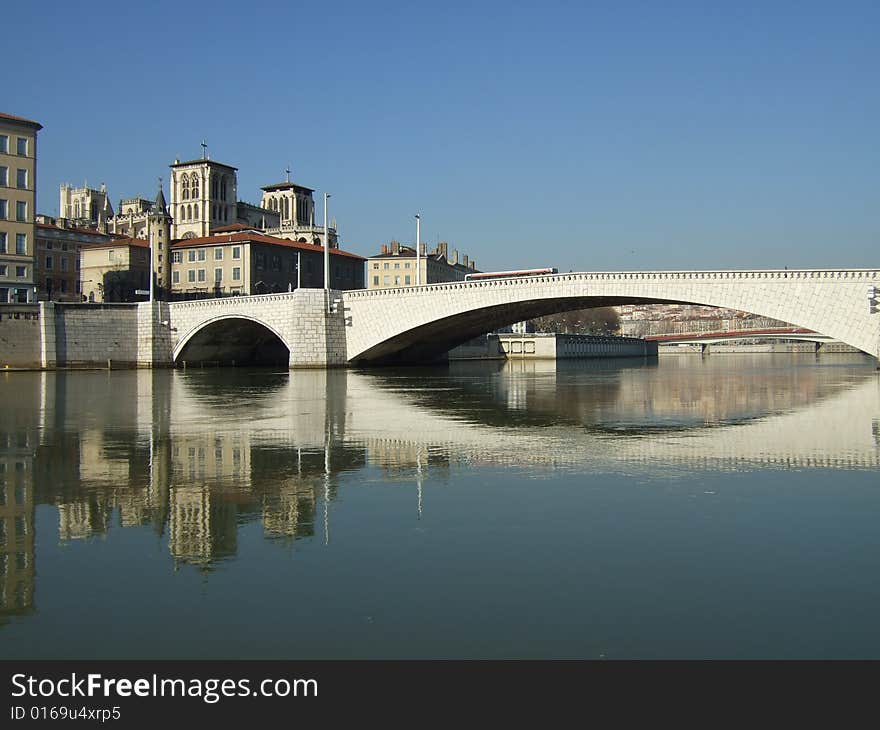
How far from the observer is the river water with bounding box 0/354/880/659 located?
469 cm

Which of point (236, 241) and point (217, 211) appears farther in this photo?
point (217, 211)

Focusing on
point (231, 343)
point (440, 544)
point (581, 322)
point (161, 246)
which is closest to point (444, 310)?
point (231, 343)

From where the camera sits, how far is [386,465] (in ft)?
35.9

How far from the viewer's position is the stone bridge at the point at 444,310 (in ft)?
116

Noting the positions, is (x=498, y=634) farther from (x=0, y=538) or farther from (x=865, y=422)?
(x=865, y=422)

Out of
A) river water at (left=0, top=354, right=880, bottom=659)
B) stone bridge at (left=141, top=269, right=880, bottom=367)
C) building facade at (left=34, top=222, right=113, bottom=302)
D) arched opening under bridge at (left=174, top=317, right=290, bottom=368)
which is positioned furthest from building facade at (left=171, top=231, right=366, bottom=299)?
river water at (left=0, top=354, right=880, bottom=659)

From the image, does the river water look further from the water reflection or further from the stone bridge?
the stone bridge

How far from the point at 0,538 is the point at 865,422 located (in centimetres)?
1497

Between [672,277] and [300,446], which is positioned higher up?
[672,277]

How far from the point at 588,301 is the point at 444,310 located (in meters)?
7.25

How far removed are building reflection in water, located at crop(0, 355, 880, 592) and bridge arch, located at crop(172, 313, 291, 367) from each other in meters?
27.6

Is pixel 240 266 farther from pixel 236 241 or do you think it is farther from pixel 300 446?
pixel 300 446

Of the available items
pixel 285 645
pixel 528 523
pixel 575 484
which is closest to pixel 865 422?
pixel 575 484

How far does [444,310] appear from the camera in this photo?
44.3m
